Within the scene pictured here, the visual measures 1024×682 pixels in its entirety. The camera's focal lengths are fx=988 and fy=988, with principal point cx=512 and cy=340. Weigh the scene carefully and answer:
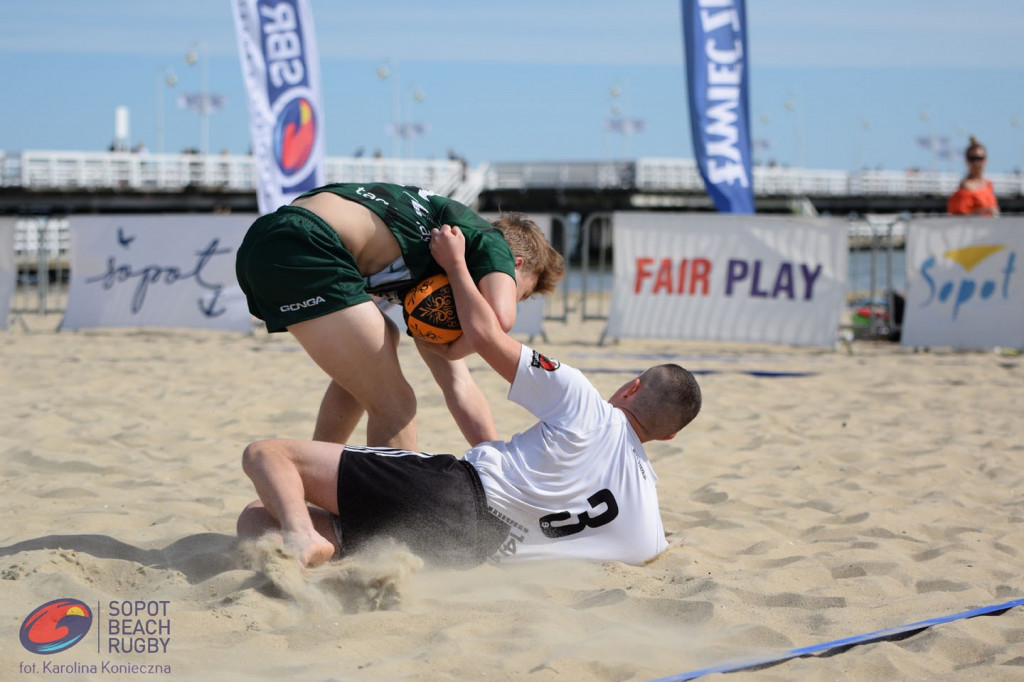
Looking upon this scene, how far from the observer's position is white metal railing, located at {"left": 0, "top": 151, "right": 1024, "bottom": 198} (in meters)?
32.0

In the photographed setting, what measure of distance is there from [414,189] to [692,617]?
5.26 feet

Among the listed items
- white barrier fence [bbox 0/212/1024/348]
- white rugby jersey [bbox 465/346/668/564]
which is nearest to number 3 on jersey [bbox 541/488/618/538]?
white rugby jersey [bbox 465/346/668/564]

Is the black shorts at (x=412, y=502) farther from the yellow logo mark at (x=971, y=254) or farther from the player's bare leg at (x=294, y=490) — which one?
the yellow logo mark at (x=971, y=254)

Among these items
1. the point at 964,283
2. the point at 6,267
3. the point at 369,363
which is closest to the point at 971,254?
the point at 964,283

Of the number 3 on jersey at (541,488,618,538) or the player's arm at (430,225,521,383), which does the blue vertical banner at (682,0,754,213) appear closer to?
the player's arm at (430,225,521,383)

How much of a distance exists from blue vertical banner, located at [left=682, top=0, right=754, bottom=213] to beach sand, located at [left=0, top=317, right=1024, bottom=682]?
4560 millimetres

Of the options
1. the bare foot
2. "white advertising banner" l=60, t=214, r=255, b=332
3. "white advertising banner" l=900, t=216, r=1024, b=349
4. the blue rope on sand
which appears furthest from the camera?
"white advertising banner" l=60, t=214, r=255, b=332

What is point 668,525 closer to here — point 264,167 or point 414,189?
point 414,189

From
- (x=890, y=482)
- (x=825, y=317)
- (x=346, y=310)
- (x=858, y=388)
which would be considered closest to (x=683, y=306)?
(x=825, y=317)

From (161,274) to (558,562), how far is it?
28.9 feet

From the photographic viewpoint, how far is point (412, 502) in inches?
110

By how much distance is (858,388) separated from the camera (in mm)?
7254

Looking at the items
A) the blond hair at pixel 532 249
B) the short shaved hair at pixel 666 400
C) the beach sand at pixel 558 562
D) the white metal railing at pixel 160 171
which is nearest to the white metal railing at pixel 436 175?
the white metal railing at pixel 160 171

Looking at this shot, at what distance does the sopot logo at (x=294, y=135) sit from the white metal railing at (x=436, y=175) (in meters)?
20.8
